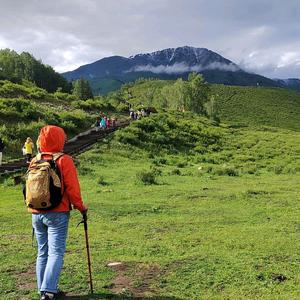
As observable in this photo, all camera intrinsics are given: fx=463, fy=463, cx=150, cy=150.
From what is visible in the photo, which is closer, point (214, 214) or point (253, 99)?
point (214, 214)

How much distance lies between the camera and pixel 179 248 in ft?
34.7

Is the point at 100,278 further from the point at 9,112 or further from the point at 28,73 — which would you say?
the point at 28,73

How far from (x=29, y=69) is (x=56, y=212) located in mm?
108393

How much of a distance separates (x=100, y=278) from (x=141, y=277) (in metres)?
0.73

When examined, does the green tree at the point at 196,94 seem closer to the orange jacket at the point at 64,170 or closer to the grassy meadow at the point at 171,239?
the grassy meadow at the point at 171,239

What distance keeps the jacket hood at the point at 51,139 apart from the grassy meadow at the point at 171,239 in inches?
94.9

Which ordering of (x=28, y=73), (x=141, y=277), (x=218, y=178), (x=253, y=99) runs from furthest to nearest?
1. (x=253, y=99)
2. (x=28, y=73)
3. (x=218, y=178)
4. (x=141, y=277)

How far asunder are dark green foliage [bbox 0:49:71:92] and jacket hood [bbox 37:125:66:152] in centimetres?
10129

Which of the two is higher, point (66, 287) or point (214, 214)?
point (66, 287)

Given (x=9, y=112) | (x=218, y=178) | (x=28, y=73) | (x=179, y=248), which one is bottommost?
(x=218, y=178)

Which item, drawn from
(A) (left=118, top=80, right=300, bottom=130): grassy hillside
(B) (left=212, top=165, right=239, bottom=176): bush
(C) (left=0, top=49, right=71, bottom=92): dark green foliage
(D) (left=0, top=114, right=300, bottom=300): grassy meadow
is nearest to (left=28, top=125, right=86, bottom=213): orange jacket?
(D) (left=0, top=114, right=300, bottom=300): grassy meadow

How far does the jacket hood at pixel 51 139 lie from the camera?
688 cm

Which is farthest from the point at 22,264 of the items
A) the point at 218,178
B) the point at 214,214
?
the point at 218,178

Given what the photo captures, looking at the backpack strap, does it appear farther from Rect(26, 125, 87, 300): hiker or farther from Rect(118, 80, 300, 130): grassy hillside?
Rect(118, 80, 300, 130): grassy hillside
